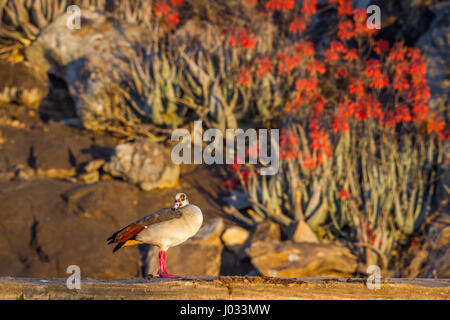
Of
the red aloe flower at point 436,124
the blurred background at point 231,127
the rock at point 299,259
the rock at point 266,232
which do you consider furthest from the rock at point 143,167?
the red aloe flower at point 436,124

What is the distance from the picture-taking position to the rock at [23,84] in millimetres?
12617

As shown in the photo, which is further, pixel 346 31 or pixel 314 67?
pixel 346 31

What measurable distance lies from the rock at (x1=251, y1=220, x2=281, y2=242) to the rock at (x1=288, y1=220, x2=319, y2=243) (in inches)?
10.8

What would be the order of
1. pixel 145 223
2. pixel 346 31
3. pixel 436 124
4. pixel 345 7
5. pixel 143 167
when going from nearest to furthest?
1. pixel 145 223
2. pixel 436 124
3. pixel 143 167
4. pixel 346 31
5. pixel 345 7

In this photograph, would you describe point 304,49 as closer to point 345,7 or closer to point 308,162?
point 345,7

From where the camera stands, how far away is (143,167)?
31.5 ft

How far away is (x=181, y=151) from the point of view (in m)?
10.5

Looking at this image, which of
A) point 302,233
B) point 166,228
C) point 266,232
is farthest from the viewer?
point 266,232

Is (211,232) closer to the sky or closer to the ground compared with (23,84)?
closer to the ground

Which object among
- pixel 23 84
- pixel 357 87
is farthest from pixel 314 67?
pixel 23 84

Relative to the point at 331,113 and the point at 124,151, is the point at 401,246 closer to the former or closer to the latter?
the point at 331,113

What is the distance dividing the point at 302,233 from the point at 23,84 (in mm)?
8537

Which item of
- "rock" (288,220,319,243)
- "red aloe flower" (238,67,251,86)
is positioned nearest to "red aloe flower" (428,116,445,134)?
"rock" (288,220,319,243)

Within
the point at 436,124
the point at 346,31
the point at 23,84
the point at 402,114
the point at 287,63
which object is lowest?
the point at 436,124
